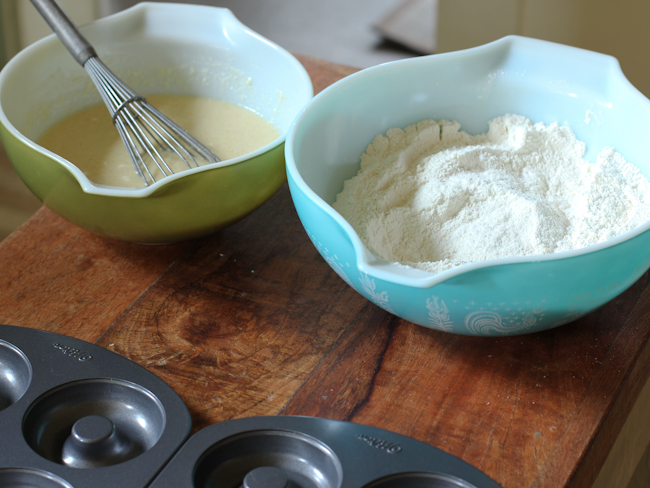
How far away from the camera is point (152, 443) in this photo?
51 centimetres

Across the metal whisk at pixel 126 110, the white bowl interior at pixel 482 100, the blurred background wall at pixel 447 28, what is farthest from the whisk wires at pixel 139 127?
the blurred background wall at pixel 447 28

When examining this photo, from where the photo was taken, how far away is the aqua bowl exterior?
0.60 meters

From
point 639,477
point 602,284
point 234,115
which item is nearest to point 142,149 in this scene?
point 234,115

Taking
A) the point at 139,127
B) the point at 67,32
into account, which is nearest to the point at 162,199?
the point at 139,127

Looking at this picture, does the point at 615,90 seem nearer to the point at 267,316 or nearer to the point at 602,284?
the point at 602,284

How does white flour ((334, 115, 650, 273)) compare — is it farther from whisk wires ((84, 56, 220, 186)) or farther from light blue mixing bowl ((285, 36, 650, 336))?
whisk wires ((84, 56, 220, 186))

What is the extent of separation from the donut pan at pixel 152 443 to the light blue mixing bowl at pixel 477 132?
0.12 meters

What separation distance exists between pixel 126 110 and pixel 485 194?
1.30 ft

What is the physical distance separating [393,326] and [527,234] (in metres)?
0.15

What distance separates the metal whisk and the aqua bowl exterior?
0.05 metres

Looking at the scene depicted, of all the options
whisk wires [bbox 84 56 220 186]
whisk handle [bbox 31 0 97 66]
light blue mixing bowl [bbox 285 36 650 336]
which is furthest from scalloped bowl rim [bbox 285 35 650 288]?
whisk handle [bbox 31 0 97 66]

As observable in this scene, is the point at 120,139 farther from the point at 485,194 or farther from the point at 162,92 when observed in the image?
the point at 485,194

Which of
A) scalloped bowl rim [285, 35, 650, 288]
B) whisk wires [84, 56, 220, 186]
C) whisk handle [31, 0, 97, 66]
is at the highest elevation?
whisk handle [31, 0, 97, 66]

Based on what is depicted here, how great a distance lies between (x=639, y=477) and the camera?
1005 millimetres
